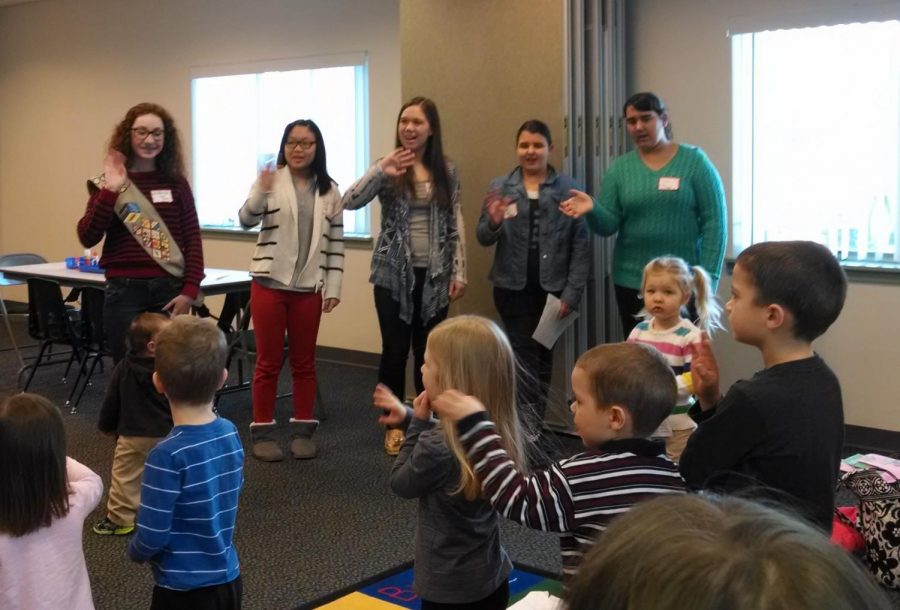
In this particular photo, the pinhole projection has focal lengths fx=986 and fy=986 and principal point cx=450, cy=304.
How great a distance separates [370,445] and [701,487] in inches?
125

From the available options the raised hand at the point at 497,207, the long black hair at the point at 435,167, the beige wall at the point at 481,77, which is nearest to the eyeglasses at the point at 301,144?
the long black hair at the point at 435,167

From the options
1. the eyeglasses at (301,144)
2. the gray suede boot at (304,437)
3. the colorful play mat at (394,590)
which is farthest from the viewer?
the gray suede boot at (304,437)

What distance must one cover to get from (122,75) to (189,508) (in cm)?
708

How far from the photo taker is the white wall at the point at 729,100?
4.50 meters

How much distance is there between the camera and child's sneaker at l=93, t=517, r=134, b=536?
361 centimetres

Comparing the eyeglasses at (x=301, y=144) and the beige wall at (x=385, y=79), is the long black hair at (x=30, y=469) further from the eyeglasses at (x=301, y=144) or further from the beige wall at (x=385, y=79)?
the beige wall at (x=385, y=79)

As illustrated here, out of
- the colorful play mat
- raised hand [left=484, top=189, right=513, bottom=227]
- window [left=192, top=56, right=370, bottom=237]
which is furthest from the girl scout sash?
window [left=192, top=56, right=370, bottom=237]

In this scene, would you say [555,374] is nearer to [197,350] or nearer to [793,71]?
[793,71]

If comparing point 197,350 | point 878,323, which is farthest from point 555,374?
point 197,350

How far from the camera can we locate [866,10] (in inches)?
171

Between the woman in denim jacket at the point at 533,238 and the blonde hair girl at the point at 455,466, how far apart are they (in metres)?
2.35

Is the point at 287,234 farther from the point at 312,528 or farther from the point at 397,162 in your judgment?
Result: the point at 312,528

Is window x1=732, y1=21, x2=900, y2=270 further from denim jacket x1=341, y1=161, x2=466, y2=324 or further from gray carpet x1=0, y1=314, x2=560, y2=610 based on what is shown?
gray carpet x1=0, y1=314, x2=560, y2=610

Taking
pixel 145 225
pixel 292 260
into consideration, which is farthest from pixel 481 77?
pixel 145 225
